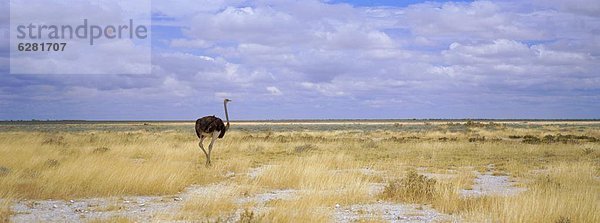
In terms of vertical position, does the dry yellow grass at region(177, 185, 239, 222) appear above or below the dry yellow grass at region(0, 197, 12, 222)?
below

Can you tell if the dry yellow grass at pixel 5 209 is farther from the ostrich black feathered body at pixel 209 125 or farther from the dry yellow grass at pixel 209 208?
the ostrich black feathered body at pixel 209 125

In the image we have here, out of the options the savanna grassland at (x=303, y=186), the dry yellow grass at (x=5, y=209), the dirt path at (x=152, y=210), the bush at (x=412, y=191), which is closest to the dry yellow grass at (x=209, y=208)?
the savanna grassland at (x=303, y=186)

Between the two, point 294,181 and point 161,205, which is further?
point 294,181

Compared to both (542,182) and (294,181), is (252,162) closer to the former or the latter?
(294,181)

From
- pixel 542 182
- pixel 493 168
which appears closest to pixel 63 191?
pixel 542 182

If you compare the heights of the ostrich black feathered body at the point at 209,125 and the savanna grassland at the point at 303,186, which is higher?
the ostrich black feathered body at the point at 209,125

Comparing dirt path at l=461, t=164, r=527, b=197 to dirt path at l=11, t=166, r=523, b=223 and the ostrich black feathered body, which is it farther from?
the ostrich black feathered body

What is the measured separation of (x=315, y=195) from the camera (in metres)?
11.0

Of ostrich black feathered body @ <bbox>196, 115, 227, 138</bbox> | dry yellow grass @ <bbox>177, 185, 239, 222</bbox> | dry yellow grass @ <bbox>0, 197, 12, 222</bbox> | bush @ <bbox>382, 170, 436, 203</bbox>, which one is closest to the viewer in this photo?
dry yellow grass @ <bbox>0, 197, 12, 222</bbox>

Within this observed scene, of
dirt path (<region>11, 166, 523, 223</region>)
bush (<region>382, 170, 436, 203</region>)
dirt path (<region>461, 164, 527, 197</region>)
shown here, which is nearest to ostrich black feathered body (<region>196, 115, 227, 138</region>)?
dirt path (<region>11, 166, 523, 223</region>)

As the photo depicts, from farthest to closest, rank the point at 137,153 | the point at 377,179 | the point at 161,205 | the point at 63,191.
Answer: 1. the point at 137,153
2. the point at 377,179
3. the point at 63,191
4. the point at 161,205

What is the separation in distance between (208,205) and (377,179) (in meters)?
6.23

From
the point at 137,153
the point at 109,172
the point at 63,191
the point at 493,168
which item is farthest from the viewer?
the point at 137,153

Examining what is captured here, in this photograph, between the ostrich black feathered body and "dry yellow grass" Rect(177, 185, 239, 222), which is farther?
the ostrich black feathered body
